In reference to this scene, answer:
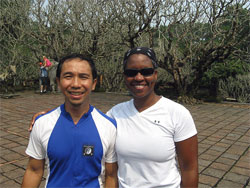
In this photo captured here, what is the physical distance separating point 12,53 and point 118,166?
15379 millimetres

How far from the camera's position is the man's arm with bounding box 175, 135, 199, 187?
1641mm

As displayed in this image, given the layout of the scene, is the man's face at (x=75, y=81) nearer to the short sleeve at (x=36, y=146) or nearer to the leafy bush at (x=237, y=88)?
the short sleeve at (x=36, y=146)

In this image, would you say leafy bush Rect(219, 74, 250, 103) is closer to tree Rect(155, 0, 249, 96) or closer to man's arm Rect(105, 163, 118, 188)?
tree Rect(155, 0, 249, 96)

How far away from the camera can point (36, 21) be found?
13891mm

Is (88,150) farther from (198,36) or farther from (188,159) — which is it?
(198,36)

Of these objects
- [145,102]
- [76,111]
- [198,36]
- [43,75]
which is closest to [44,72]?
[43,75]

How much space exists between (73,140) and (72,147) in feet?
0.15

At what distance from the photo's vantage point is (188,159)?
5.45ft

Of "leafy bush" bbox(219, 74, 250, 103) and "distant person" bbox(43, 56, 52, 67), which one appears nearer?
"leafy bush" bbox(219, 74, 250, 103)

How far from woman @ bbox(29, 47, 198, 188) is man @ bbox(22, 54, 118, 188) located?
0.12 m

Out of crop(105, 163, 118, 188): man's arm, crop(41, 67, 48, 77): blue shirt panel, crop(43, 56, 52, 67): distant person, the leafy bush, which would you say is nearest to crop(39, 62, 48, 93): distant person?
crop(41, 67, 48, 77): blue shirt panel

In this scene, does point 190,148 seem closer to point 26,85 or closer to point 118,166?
point 118,166

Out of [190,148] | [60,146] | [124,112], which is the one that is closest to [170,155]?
[190,148]

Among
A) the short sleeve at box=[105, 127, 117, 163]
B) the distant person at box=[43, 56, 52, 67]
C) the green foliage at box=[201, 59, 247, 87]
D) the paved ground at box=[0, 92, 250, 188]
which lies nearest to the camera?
the short sleeve at box=[105, 127, 117, 163]
